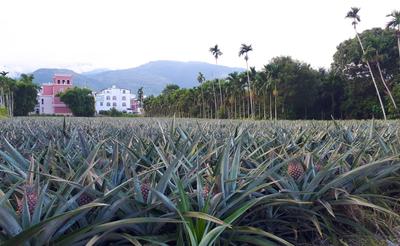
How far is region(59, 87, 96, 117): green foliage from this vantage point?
90.1 meters

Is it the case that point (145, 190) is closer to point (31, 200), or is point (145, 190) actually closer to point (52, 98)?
point (31, 200)

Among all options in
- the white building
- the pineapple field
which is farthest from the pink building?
the pineapple field

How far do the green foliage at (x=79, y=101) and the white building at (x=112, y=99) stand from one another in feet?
177

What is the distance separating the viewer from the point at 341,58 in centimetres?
5697

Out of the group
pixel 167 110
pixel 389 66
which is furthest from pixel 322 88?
pixel 167 110

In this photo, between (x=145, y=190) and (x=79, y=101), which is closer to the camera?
(x=145, y=190)

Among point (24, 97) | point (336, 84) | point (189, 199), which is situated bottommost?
point (189, 199)

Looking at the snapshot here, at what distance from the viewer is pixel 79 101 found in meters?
90.4

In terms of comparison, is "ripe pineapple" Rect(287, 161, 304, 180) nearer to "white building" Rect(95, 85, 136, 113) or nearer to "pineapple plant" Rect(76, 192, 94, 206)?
"pineapple plant" Rect(76, 192, 94, 206)

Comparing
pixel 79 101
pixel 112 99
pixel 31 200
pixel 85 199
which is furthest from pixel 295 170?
pixel 112 99

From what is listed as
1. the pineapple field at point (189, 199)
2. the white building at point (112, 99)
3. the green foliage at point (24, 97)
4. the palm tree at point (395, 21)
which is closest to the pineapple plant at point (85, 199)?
the pineapple field at point (189, 199)

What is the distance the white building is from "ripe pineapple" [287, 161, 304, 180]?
146 m

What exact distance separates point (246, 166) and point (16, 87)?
83.0 m

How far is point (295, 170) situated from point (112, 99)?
14947cm
